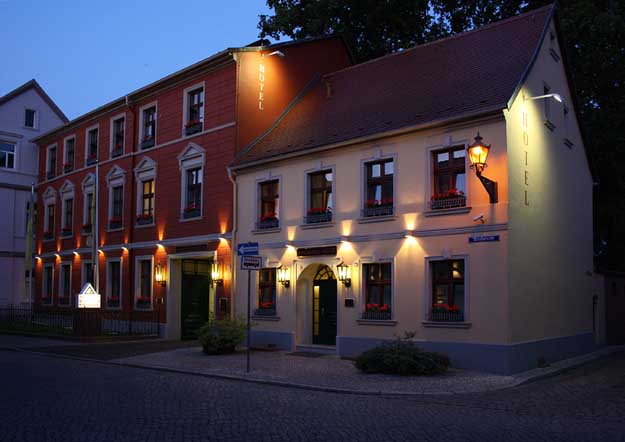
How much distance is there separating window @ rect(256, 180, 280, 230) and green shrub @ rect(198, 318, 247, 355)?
3523mm

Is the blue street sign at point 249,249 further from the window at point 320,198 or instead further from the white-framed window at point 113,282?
the white-framed window at point 113,282

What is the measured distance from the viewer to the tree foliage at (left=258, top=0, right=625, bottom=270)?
25953mm

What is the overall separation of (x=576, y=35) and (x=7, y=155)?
3149 cm

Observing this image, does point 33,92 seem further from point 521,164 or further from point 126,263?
point 521,164

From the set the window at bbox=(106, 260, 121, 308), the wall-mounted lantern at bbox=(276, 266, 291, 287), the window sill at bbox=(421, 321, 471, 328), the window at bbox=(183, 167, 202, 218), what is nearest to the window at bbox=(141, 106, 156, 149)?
the window at bbox=(183, 167, 202, 218)

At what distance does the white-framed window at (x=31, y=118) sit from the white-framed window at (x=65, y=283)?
43.2 ft

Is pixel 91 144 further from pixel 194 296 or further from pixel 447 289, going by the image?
pixel 447 289

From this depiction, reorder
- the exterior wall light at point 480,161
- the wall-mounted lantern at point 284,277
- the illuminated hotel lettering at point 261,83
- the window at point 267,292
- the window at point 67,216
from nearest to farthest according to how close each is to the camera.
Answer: the exterior wall light at point 480,161
the wall-mounted lantern at point 284,277
the window at point 267,292
the illuminated hotel lettering at point 261,83
the window at point 67,216

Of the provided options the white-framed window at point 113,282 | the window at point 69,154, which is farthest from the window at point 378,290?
the window at point 69,154

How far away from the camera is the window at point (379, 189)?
19391 millimetres

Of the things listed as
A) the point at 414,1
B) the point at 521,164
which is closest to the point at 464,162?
the point at 521,164

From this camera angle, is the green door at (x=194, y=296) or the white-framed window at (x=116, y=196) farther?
the white-framed window at (x=116, y=196)

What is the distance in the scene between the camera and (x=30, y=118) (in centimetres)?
4347

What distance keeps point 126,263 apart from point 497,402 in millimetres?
19785
